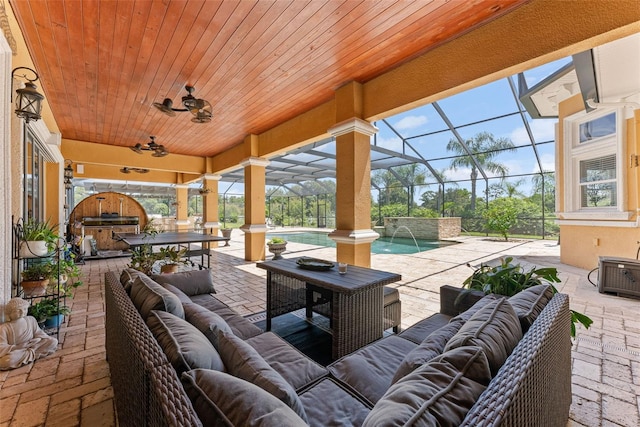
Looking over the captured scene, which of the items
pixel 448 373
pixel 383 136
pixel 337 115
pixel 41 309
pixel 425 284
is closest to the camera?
pixel 448 373

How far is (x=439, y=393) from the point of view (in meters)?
0.75

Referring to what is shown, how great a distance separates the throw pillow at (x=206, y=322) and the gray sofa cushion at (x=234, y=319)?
1.20ft

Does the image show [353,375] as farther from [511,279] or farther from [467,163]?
[467,163]

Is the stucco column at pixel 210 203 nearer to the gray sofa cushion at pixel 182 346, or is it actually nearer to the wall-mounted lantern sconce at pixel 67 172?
the wall-mounted lantern sconce at pixel 67 172

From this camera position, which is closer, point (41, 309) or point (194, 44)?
point (41, 309)

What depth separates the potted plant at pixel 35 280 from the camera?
2.43 meters

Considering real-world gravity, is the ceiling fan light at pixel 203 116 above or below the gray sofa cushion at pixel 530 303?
above

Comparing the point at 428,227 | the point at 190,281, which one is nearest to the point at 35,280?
the point at 190,281

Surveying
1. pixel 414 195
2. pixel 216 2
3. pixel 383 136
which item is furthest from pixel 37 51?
pixel 414 195

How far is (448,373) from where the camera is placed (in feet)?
2.72

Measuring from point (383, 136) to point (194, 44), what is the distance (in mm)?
8364

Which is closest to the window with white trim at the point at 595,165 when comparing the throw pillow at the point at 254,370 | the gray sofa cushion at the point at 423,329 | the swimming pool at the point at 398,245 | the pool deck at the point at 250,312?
the pool deck at the point at 250,312

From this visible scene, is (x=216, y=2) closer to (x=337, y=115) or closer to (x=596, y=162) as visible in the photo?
(x=337, y=115)

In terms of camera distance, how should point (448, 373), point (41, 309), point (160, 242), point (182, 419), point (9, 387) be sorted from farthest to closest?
1. point (160, 242)
2. point (41, 309)
3. point (9, 387)
4. point (448, 373)
5. point (182, 419)
